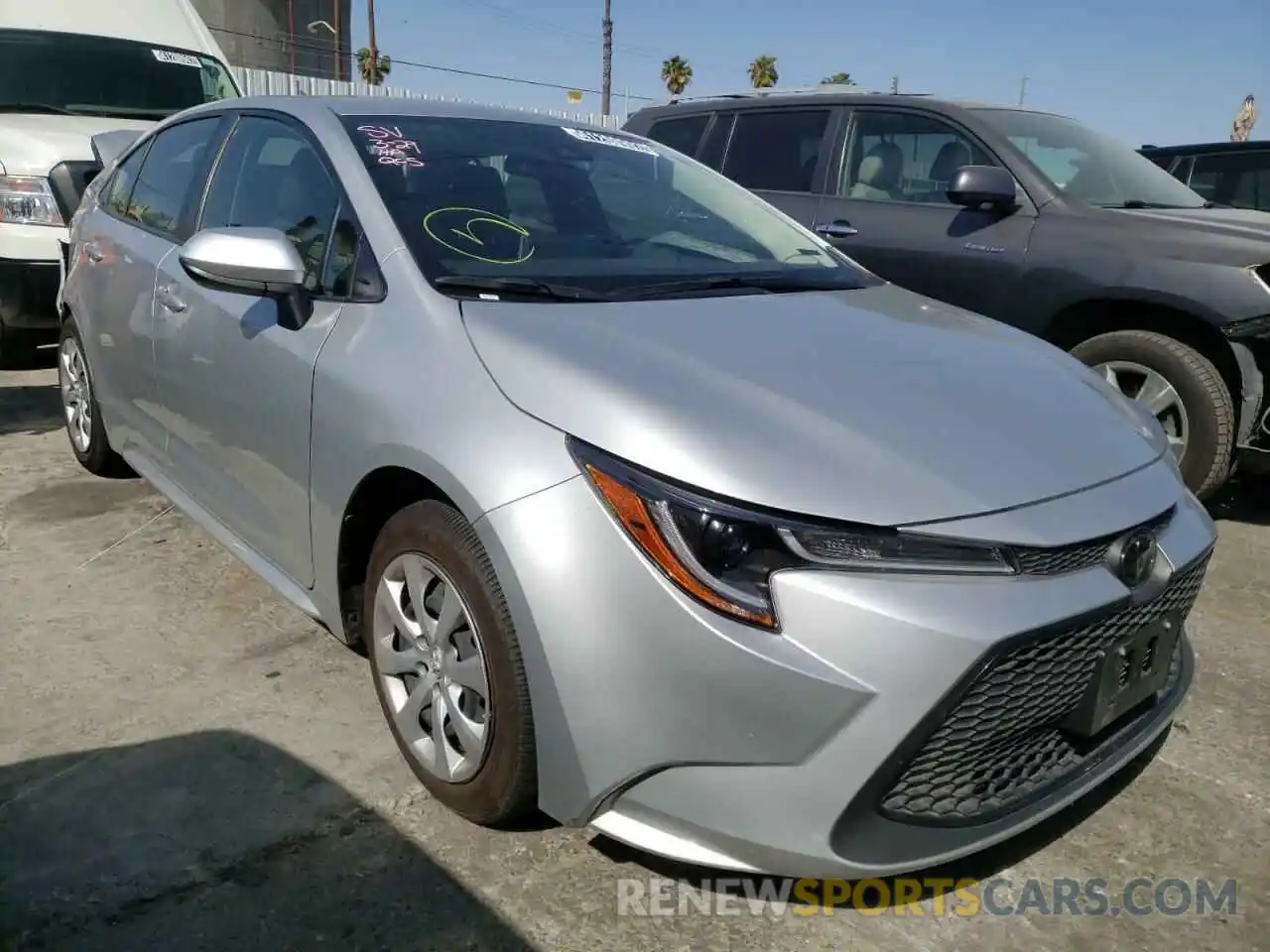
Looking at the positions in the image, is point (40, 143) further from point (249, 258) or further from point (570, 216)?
point (570, 216)

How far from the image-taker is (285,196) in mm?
2924

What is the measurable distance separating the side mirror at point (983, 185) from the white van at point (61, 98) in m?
4.36

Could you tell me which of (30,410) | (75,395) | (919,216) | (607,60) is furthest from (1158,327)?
(607,60)

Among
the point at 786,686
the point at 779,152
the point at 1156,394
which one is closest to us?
the point at 786,686

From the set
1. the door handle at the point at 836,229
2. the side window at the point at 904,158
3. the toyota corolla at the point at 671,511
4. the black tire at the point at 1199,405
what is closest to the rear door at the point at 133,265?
the toyota corolla at the point at 671,511

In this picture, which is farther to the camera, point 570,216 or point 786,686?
point 570,216

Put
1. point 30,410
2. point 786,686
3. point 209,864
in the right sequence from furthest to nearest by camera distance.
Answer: point 30,410
point 209,864
point 786,686

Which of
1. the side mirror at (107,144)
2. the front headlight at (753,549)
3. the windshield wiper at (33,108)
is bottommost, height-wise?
the front headlight at (753,549)

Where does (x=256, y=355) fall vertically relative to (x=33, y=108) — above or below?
below

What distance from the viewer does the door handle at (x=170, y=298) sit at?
3150mm

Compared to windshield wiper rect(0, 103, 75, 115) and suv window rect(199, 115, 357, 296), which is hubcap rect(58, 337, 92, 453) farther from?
windshield wiper rect(0, 103, 75, 115)

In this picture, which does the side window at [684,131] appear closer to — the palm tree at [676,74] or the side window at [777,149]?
the side window at [777,149]

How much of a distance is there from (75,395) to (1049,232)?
427 cm

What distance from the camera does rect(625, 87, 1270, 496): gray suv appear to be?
4.19 metres
